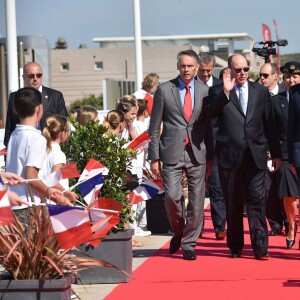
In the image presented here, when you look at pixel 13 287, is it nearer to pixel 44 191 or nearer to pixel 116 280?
pixel 44 191

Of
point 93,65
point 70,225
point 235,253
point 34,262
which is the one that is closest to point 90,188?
point 34,262

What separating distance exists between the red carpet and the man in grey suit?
415 mm

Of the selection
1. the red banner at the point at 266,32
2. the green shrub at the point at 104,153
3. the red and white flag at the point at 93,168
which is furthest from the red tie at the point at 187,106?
the red banner at the point at 266,32

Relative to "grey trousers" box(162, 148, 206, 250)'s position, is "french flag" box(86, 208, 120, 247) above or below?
above

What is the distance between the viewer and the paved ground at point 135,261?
9688 millimetres

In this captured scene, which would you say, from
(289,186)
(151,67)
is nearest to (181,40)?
(151,67)

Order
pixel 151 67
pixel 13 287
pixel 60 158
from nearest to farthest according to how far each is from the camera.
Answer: pixel 13 287, pixel 60 158, pixel 151 67

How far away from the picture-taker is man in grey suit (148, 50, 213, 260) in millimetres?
12070

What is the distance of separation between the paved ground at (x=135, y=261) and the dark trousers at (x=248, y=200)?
1060 mm

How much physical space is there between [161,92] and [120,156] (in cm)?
179

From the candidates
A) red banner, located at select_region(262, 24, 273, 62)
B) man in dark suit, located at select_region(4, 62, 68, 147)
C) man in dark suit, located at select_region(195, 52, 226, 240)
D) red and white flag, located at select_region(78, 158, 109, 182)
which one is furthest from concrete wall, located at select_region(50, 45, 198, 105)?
red and white flag, located at select_region(78, 158, 109, 182)

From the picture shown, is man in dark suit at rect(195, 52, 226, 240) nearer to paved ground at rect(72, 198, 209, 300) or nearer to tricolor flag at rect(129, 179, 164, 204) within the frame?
paved ground at rect(72, 198, 209, 300)

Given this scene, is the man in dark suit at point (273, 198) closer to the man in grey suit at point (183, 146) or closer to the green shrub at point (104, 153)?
the man in grey suit at point (183, 146)

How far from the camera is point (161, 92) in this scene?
1218 cm
